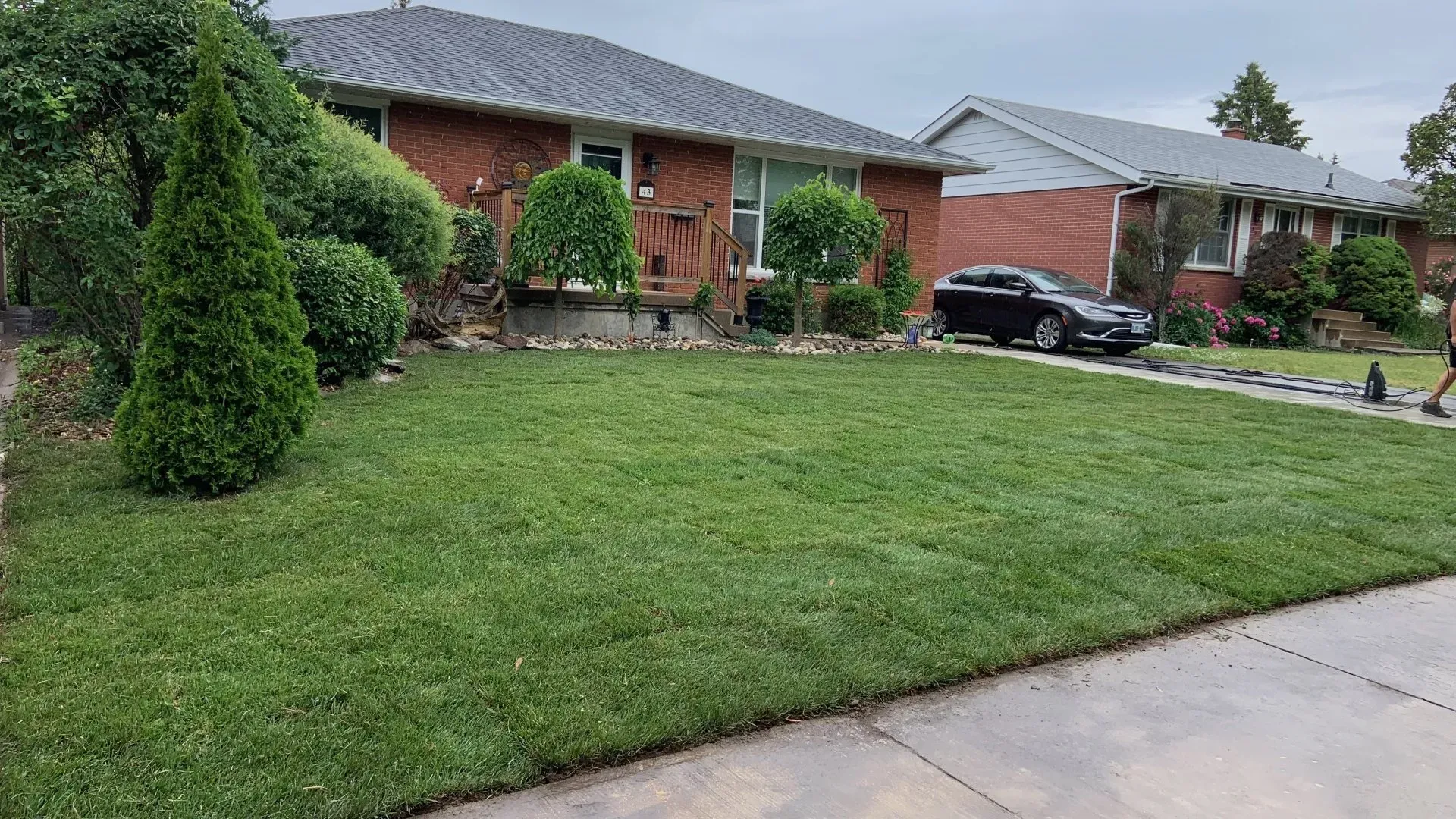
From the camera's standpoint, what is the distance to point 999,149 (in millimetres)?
22016

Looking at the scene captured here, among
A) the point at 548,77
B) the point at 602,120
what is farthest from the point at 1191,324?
the point at 548,77

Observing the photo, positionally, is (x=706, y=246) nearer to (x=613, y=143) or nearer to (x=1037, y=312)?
(x=613, y=143)

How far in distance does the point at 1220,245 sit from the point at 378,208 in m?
18.9

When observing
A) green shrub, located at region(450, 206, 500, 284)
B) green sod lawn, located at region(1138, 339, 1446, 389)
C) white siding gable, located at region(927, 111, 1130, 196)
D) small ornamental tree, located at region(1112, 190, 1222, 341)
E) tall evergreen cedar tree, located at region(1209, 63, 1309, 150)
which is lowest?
green sod lawn, located at region(1138, 339, 1446, 389)

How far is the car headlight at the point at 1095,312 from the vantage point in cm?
1516

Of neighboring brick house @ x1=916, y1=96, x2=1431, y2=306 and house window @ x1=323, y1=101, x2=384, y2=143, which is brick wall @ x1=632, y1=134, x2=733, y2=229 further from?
neighboring brick house @ x1=916, y1=96, x2=1431, y2=306

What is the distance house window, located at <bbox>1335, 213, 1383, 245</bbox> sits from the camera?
23.0 meters

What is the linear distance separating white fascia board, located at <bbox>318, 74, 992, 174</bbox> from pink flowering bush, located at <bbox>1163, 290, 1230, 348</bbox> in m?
5.83

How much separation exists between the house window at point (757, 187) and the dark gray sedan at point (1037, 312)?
307 cm

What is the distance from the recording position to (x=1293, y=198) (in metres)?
21.1

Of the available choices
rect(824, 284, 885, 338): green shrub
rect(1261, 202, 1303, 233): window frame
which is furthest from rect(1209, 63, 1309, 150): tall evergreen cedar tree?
rect(824, 284, 885, 338): green shrub

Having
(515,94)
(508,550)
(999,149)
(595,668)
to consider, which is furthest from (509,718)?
(999,149)

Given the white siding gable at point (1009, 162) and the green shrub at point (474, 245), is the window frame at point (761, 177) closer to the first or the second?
the green shrub at point (474, 245)

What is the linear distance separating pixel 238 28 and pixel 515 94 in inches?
283
